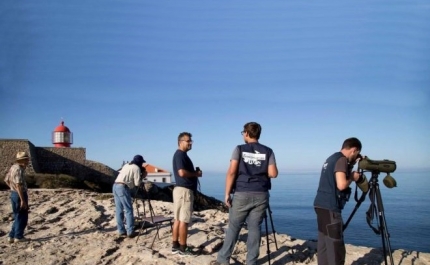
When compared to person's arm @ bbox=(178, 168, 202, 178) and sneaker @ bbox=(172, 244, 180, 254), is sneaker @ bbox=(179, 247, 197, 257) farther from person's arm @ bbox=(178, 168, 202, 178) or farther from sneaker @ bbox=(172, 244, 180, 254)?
person's arm @ bbox=(178, 168, 202, 178)

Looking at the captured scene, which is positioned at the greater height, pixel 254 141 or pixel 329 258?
pixel 254 141

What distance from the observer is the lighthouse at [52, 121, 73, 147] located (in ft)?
108

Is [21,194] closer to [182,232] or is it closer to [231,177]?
[182,232]

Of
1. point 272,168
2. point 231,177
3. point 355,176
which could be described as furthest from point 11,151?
point 355,176

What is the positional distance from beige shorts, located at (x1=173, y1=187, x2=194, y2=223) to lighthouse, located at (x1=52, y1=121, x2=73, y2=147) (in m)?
31.0

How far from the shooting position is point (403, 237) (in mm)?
37844

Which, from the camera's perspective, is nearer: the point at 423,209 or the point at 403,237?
the point at 403,237

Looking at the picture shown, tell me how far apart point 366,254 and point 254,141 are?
3.11 m

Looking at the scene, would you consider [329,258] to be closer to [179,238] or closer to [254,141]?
[254,141]

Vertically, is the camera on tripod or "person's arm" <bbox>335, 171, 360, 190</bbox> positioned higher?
the camera on tripod

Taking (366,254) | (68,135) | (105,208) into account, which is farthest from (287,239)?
(68,135)

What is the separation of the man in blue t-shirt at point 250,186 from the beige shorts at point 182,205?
3.37ft

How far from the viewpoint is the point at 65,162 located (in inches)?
1172

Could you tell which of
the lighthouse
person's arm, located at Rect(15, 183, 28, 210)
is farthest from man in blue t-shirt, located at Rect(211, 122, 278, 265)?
the lighthouse
